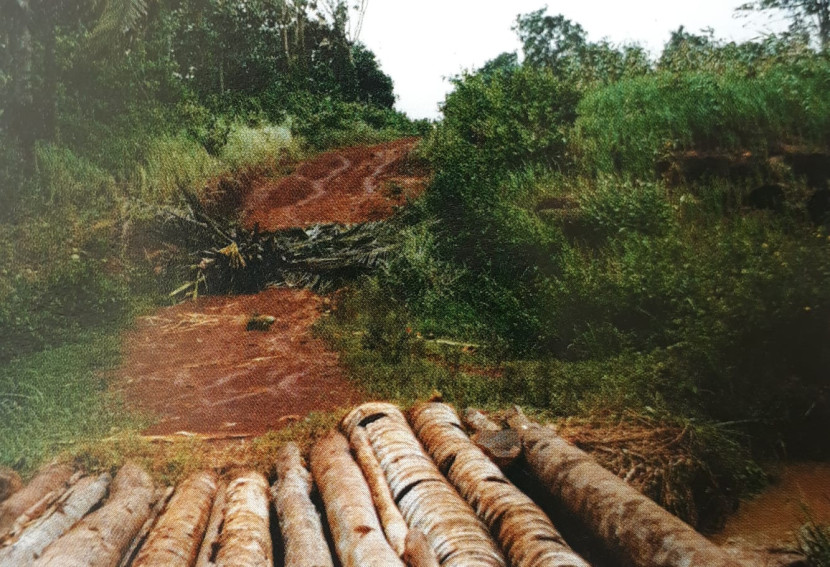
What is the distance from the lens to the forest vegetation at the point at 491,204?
3795 mm

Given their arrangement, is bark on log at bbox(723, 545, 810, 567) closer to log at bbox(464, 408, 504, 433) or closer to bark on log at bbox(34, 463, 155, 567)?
log at bbox(464, 408, 504, 433)

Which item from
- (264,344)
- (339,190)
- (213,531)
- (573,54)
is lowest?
(213,531)

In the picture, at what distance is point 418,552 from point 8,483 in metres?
2.70

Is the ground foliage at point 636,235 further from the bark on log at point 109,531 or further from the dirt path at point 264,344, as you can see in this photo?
the bark on log at point 109,531

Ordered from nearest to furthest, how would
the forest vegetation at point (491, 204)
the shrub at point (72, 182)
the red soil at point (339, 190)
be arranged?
1. the forest vegetation at point (491, 204)
2. the red soil at point (339, 190)
3. the shrub at point (72, 182)

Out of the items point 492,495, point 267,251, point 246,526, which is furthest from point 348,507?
point 267,251

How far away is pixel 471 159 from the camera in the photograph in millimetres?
5438

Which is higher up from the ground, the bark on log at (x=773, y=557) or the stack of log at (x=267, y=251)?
the stack of log at (x=267, y=251)

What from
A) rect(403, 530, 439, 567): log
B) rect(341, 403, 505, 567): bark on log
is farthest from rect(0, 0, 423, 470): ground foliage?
rect(403, 530, 439, 567): log

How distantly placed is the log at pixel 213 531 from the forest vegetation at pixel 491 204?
4.45 ft

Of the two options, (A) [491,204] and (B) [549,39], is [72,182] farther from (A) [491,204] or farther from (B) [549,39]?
(B) [549,39]

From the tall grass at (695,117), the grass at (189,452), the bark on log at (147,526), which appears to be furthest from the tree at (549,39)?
the bark on log at (147,526)

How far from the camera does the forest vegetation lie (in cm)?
379

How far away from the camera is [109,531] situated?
2824mm
